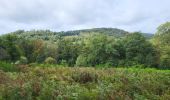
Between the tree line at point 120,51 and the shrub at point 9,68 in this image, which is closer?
the shrub at point 9,68

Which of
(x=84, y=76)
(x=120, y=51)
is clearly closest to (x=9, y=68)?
(x=84, y=76)

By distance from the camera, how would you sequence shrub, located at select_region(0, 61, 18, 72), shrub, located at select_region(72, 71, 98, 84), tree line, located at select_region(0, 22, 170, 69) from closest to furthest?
shrub, located at select_region(72, 71, 98, 84) < shrub, located at select_region(0, 61, 18, 72) < tree line, located at select_region(0, 22, 170, 69)

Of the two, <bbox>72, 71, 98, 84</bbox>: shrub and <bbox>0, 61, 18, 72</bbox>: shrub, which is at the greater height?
<bbox>72, 71, 98, 84</bbox>: shrub

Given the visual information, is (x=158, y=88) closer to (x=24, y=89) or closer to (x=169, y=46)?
(x=24, y=89)

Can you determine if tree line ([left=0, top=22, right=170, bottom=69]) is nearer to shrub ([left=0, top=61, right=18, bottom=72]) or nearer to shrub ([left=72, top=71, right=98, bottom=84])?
shrub ([left=0, top=61, right=18, bottom=72])

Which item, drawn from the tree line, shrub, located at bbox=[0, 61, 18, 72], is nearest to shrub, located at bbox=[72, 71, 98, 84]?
shrub, located at bbox=[0, 61, 18, 72]

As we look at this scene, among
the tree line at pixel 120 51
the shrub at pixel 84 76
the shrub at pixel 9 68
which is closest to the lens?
the shrub at pixel 84 76

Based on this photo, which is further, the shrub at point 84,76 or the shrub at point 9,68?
the shrub at point 9,68

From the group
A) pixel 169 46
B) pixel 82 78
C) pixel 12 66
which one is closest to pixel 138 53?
pixel 169 46

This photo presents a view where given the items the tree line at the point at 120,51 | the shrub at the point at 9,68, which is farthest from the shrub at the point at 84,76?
the tree line at the point at 120,51

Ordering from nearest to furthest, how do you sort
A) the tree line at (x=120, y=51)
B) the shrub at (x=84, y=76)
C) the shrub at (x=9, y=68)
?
the shrub at (x=84, y=76) < the shrub at (x=9, y=68) < the tree line at (x=120, y=51)

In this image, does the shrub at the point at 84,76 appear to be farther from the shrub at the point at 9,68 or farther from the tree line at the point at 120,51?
the tree line at the point at 120,51

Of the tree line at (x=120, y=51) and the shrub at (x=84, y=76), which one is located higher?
the shrub at (x=84, y=76)

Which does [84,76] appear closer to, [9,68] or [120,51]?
[9,68]
